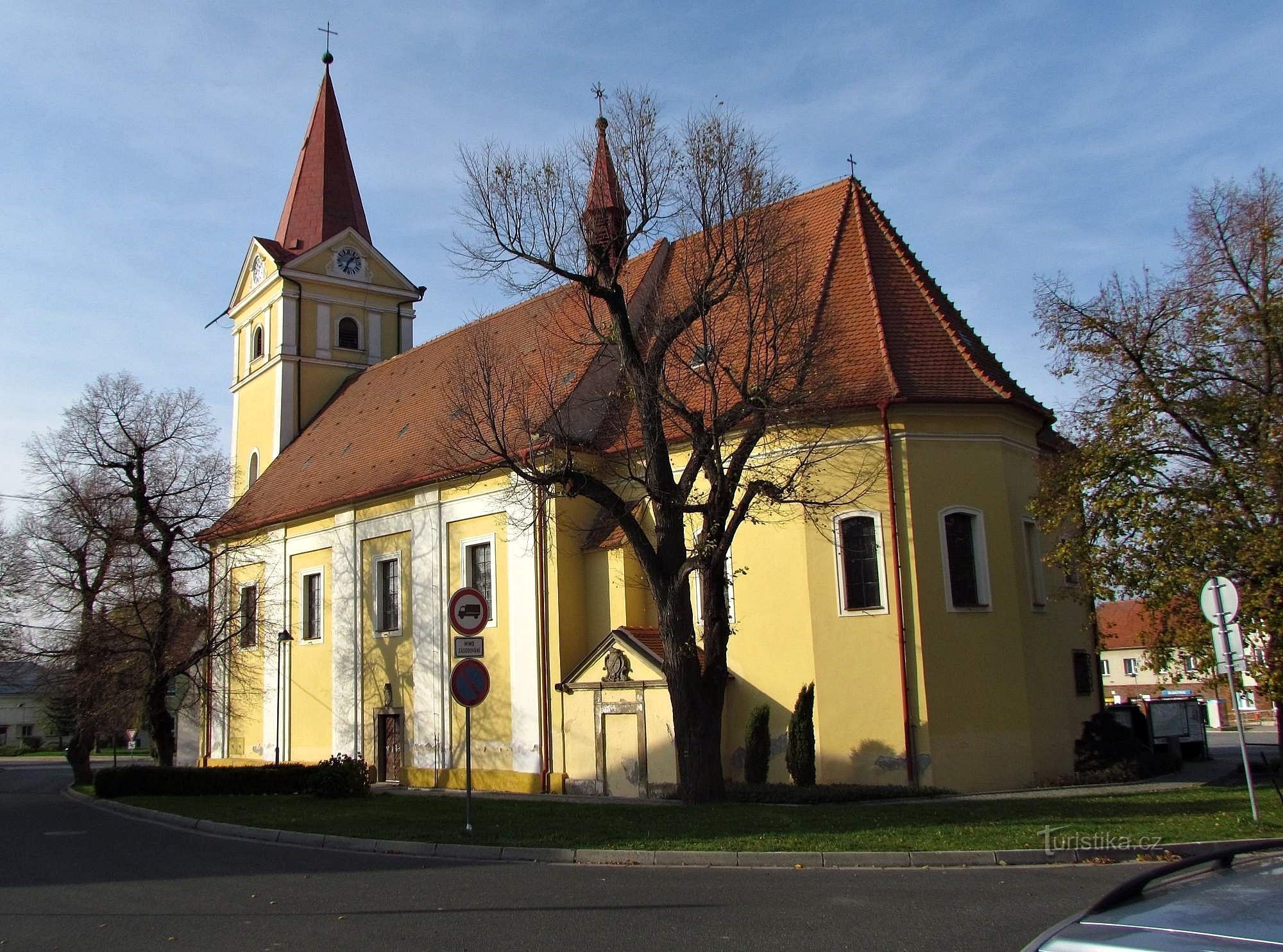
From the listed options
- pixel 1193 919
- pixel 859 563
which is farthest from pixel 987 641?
pixel 1193 919

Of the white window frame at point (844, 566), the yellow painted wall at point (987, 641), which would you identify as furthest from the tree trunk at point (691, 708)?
the yellow painted wall at point (987, 641)

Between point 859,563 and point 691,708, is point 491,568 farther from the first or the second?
point 691,708

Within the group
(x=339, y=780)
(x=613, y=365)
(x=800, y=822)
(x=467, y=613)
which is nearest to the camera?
(x=800, y=822)

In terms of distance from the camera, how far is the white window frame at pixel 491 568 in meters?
24.8

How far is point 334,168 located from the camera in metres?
39.8

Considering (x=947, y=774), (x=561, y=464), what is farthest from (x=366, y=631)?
(x=947, y=774)

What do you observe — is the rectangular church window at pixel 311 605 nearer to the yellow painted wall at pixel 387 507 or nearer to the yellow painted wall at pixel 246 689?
the yellow painted wall at pixel 246 689

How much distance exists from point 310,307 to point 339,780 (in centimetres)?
2147

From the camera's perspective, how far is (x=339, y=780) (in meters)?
20.3

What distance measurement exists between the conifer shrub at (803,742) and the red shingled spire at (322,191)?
2577cm

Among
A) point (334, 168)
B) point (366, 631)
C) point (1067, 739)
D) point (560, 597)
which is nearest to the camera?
point (1067, 739)

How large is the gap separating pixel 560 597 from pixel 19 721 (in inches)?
3570

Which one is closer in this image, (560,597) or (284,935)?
(284,935)

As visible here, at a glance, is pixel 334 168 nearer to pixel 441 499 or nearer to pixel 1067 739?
pixel 441 499
